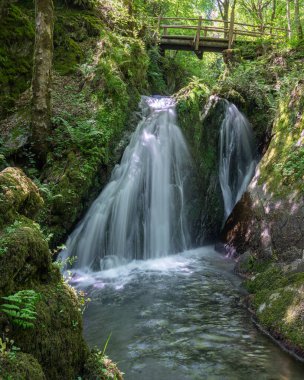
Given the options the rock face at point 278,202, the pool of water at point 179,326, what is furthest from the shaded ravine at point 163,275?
the rock face at point 278,202

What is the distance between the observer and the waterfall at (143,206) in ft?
26.1

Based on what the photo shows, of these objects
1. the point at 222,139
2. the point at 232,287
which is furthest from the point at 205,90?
the point at 232,287

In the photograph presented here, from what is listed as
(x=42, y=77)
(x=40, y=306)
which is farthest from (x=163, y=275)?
(x=40, y=306)

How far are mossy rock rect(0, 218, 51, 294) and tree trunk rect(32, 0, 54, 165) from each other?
4.67m

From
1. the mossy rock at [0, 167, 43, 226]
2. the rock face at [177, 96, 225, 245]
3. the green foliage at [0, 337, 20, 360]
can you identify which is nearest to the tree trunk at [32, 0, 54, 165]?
the mossy rock at [0, 167, 43, 226]

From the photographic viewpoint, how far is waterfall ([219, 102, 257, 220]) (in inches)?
405

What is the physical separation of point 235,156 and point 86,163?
15.6 ft

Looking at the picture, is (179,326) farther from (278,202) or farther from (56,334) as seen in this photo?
(278,202)

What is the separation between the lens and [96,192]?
8523 mm

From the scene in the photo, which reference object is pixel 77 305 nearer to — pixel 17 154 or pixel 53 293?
pixel 53 293

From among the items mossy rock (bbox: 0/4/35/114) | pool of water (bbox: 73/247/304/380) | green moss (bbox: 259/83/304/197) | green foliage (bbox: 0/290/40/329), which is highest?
mossy rock (bbox: 0/4/35/114)

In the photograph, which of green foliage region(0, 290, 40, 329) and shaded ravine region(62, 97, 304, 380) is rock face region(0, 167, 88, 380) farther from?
shaded ravine region(62, 97, 304, 380)

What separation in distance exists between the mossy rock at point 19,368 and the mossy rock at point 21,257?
0.54m

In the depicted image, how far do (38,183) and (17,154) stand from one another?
992mm
